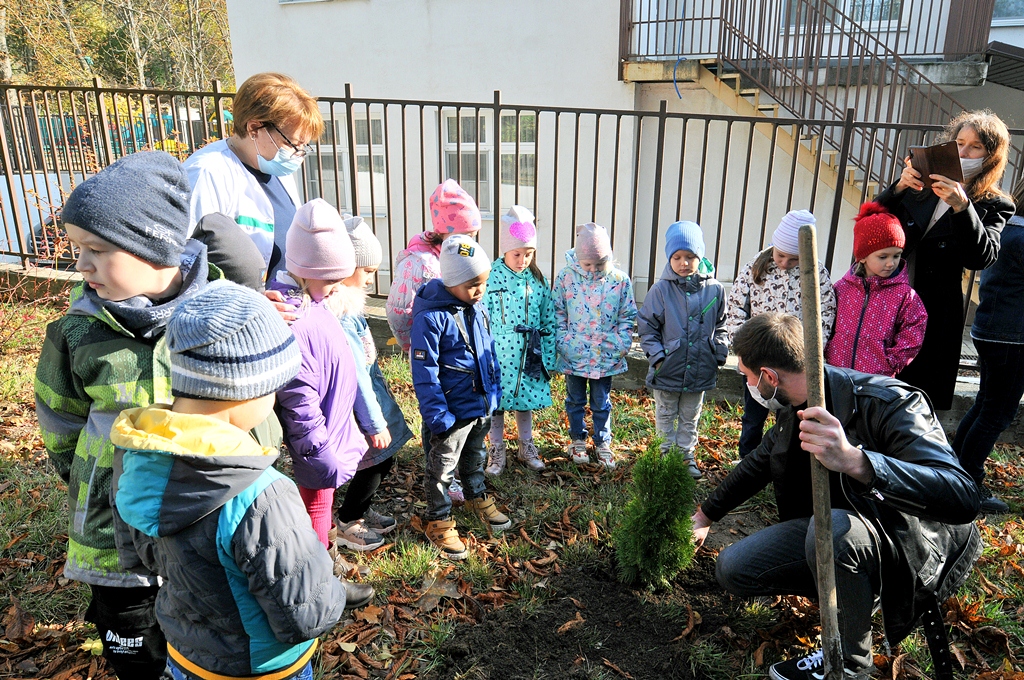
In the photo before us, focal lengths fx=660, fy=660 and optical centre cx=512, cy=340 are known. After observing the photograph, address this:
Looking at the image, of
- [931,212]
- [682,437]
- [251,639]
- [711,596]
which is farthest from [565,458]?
[251,639]

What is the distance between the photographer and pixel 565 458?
4.21 metres

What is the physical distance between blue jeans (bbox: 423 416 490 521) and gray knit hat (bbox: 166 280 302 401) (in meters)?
1.67

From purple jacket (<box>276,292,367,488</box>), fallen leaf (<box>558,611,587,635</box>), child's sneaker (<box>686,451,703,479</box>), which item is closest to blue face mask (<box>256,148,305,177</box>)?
purple jacket (<box>276,292,367,488</box>)

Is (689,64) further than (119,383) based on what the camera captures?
Yes

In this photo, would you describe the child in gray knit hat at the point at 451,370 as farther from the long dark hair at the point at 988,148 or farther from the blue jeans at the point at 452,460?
the long dark hair at the point at 988,148

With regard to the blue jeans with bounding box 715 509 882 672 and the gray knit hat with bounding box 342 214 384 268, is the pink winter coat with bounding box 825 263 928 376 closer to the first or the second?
the blue jeans with bounding box 715 509 882 672

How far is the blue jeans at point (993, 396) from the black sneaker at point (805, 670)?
195cm

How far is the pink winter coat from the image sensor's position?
3.49m

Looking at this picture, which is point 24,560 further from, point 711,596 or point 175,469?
point 711,596

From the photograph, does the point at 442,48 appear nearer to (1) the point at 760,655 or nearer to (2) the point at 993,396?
(2) the point at 993,396

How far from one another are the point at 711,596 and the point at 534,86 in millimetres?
8420

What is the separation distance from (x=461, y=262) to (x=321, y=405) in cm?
92

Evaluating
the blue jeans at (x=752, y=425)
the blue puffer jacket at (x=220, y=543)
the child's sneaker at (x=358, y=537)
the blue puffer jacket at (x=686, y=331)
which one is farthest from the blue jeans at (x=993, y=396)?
the blue puffer jacket at (x=220, y=543)

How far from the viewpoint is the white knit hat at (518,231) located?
12.4ft
